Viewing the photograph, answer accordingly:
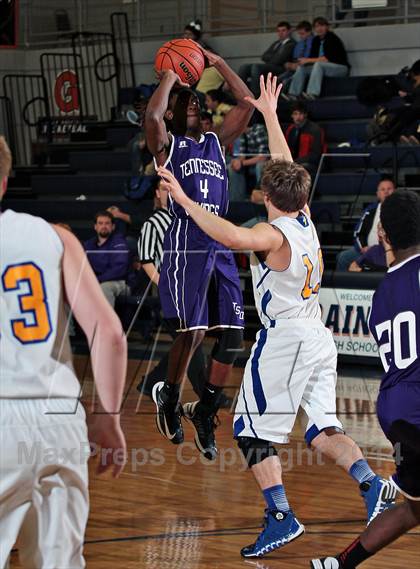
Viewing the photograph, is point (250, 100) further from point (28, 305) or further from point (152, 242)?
point (28, 305)

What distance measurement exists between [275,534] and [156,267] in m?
2.75

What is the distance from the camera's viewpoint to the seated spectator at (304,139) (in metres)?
11.7

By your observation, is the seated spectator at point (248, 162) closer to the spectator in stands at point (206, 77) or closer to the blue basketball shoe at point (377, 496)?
the spectator in stands at point (206, 77)

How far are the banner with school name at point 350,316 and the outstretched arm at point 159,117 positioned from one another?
13.8 ft

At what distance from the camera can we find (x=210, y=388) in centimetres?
597

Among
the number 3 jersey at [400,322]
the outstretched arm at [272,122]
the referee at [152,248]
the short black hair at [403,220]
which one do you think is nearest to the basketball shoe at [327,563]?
the number 3 jersey at [400,322]

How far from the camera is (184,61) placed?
5699 millimetres

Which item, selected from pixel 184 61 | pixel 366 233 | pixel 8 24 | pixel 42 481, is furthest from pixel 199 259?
pixel 8 24

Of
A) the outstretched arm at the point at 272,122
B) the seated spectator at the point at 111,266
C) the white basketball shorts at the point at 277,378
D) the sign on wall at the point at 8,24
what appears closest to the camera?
the white basketball shorts at the point at 277,378

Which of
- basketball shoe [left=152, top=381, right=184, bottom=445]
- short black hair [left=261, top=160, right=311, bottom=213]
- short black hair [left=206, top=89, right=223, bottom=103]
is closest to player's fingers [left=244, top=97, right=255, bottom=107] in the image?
short black hair [left=261, top=160, right=311, bottom=213]

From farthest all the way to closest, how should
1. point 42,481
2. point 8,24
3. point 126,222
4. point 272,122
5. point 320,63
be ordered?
point 8,24
point 320,63
point 126,222
point 272,122
point 42,481

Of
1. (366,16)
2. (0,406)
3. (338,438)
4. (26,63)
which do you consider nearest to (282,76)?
(366,16)

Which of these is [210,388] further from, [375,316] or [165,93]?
[375,316]

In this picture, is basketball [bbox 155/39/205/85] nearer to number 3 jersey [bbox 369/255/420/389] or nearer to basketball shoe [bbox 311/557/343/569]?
number 3 jersey [bbox 369/255/420/389]
